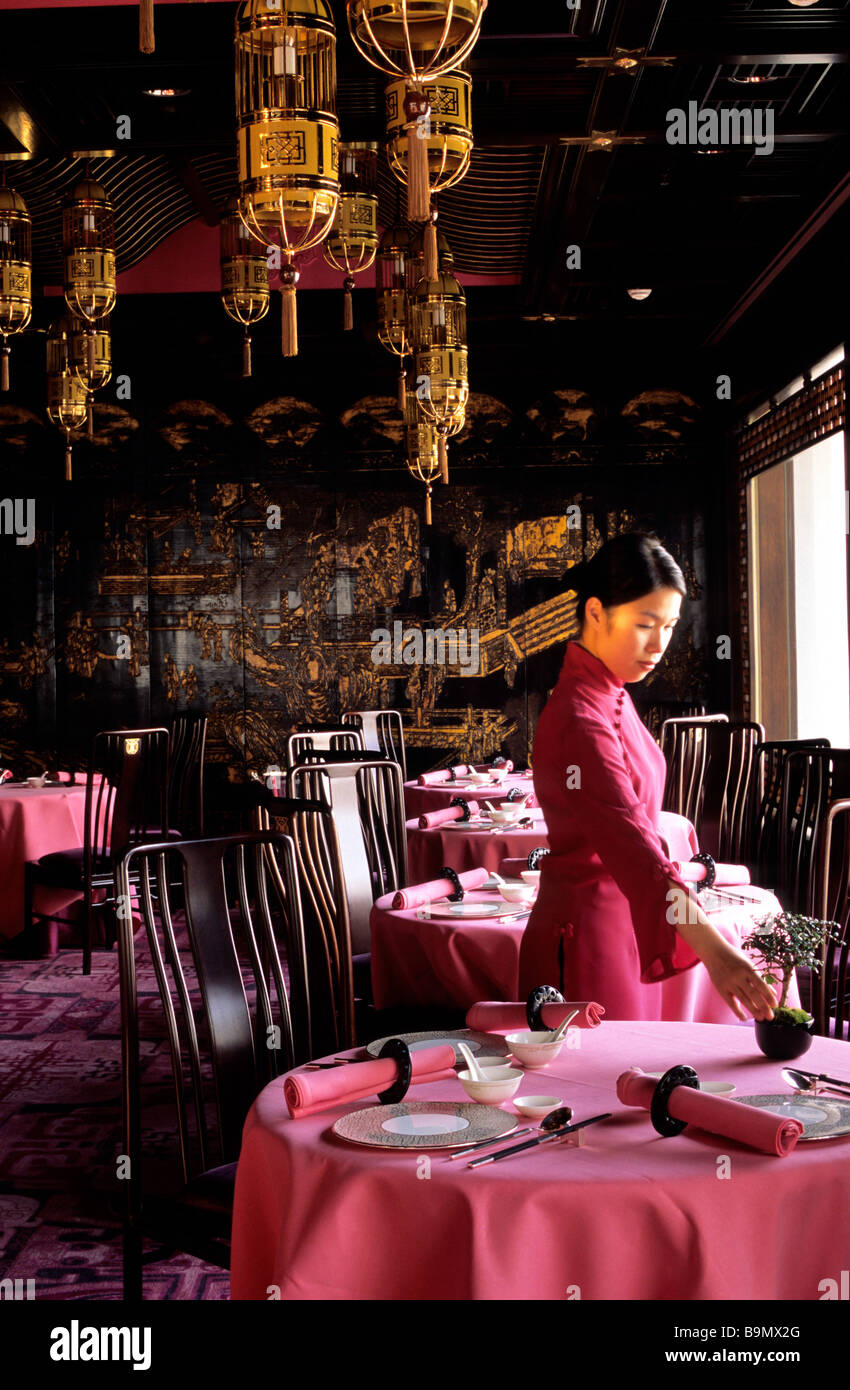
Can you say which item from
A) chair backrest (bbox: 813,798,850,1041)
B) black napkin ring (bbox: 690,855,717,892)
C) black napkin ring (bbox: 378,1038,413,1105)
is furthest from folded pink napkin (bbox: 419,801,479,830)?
black napkin ring (bbox: 378,1038,413,1105)

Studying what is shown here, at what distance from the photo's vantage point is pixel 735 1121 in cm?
155

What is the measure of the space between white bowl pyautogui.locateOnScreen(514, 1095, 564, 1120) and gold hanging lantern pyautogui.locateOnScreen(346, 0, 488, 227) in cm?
127

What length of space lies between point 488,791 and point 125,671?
4182 millimetres

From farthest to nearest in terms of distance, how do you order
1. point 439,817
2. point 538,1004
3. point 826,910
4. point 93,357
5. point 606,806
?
point 93,357 → point 439,817 → point 826,910 → point 606,806 → point 538,1004

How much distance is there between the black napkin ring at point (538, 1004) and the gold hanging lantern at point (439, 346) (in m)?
3.02

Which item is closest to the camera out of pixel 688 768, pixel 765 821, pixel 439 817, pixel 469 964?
pixel 469 964

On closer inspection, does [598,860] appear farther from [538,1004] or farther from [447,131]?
[447,131]

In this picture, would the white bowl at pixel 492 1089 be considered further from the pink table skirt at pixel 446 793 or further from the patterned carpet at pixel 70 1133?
the pink table skirt at pixel 446 793

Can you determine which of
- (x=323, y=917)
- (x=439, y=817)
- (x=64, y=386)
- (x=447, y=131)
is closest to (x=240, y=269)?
(x=64, y=386)

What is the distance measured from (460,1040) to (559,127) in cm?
451

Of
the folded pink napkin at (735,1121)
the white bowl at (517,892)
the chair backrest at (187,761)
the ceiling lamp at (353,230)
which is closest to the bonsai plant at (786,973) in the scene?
the folded pink napkin at (735,1121)

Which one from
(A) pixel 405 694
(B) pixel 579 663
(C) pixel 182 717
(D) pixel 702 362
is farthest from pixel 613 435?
(B) pixel 579 663

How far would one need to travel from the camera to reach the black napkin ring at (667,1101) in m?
1.63
